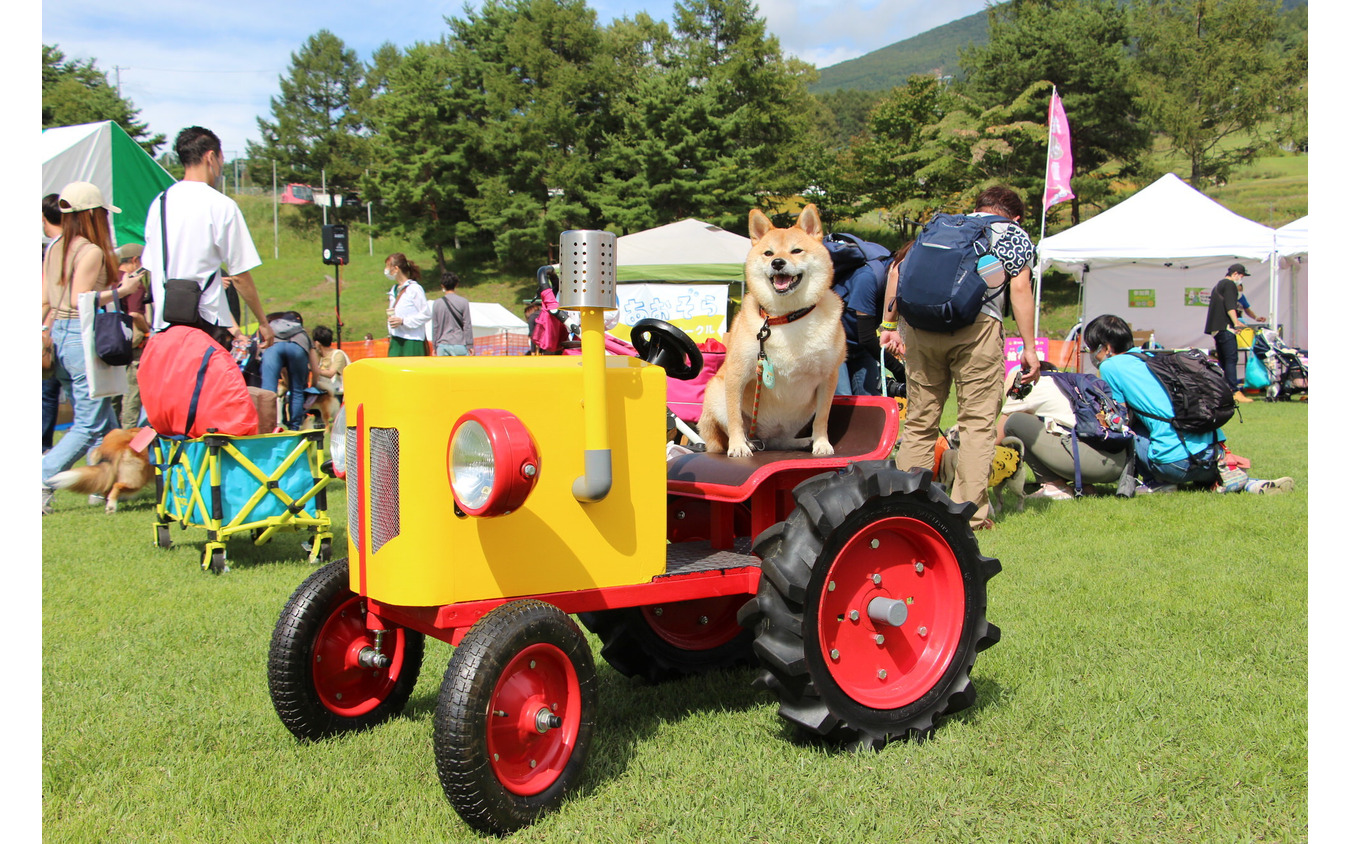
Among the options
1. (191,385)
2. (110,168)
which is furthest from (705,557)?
(110,168)

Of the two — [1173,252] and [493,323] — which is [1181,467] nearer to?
[1173,252]

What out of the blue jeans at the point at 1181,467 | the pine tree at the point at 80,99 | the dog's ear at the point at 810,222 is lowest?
the blue jeans at the point at 1181,467

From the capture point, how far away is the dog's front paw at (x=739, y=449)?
11.5ft

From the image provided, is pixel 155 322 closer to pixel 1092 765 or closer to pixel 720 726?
pixel 720 726

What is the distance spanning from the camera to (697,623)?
3.57 metres

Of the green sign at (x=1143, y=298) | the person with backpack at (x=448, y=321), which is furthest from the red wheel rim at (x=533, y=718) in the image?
the green sign at (x=1143, y=298)

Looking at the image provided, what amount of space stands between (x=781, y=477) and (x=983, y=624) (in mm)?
861

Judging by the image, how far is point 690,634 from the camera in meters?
3.55

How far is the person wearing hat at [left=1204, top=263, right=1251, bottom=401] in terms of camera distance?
1292 centimetres

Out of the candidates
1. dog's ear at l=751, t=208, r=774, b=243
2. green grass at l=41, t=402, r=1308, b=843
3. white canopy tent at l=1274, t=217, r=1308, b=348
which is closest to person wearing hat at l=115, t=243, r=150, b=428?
green grass at l=41, t=402, r=1308, b=843

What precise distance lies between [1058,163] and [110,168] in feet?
46.7

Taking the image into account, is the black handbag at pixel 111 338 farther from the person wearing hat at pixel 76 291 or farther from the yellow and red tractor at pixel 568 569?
the yellow and red tractor at pixel 568 569

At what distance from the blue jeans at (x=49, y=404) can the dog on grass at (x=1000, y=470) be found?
6.83m

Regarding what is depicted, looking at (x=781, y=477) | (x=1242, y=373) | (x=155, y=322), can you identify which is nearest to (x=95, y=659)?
(x=155, y=322)
